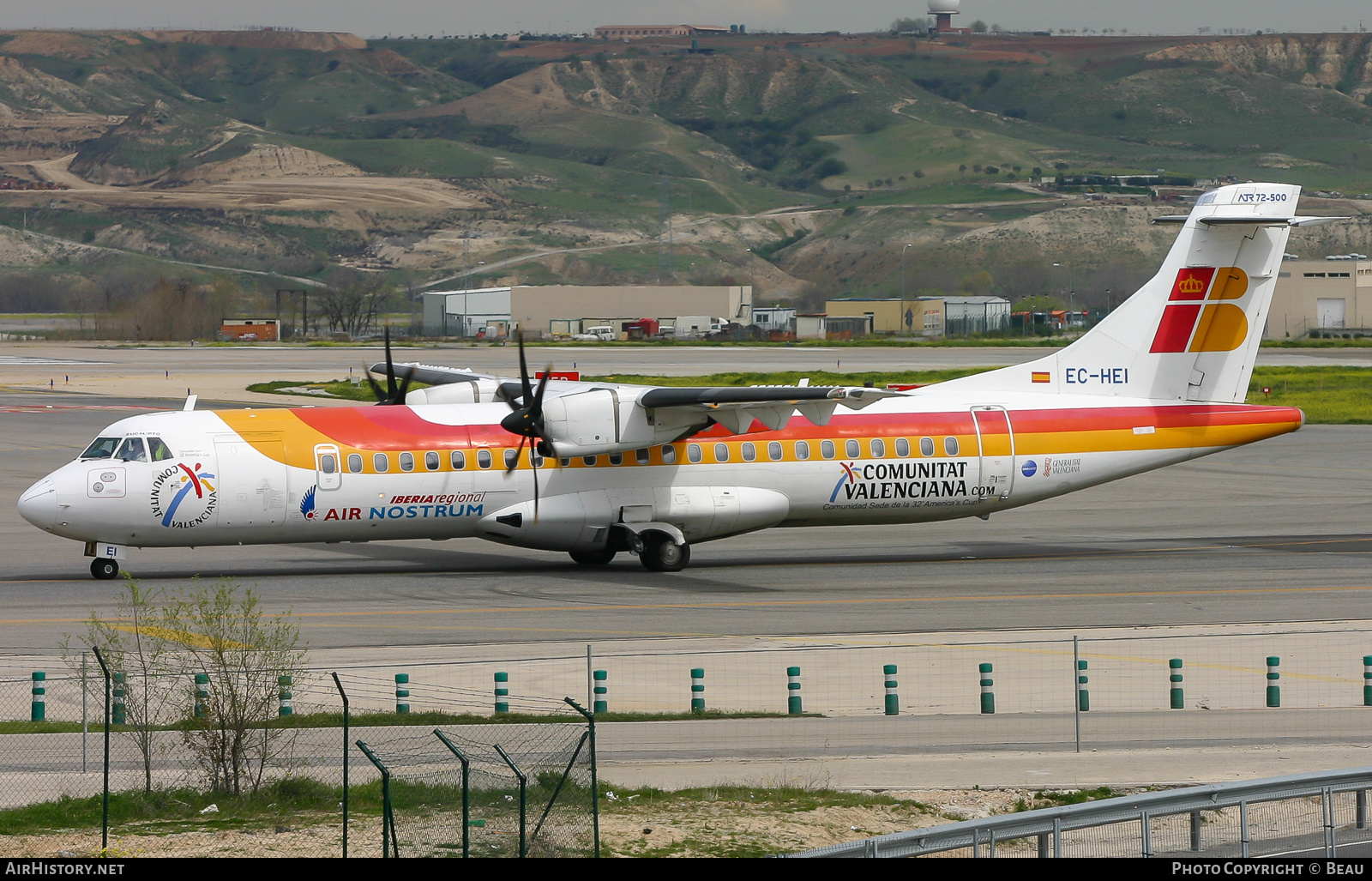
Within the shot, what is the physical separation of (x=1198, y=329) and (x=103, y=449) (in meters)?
23.6

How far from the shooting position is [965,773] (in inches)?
589

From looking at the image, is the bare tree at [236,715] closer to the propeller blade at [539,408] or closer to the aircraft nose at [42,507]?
the aircraft nose at [42,507]

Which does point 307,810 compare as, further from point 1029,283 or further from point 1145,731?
point 1029,283

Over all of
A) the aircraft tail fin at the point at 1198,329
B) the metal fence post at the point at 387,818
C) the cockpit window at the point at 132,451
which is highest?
the aircraft tail fin at the point at 1198,329

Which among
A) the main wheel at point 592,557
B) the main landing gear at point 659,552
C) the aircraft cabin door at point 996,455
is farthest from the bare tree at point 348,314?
the aircraft cabin door at point 996,455

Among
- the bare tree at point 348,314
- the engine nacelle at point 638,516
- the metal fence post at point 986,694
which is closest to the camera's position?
the metal fence post at point 986,694

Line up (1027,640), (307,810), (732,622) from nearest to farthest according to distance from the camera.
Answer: (307,810)
(1027,640)
(732,622)

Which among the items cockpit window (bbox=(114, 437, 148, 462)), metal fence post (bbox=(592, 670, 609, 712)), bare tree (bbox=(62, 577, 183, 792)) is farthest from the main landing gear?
metal fence post (bbox=(592, 670, 609, 712))

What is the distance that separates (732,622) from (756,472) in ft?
21.8

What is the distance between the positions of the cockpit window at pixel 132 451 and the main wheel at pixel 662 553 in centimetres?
994

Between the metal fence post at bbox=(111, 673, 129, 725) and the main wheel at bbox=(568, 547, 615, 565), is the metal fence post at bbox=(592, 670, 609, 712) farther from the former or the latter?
the main wheel at bbox=(568, 547, 615, 565)

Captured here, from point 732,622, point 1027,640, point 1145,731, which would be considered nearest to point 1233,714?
point 1145,731

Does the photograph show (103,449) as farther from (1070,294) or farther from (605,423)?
(1070,294)

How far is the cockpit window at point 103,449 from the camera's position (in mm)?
27438
